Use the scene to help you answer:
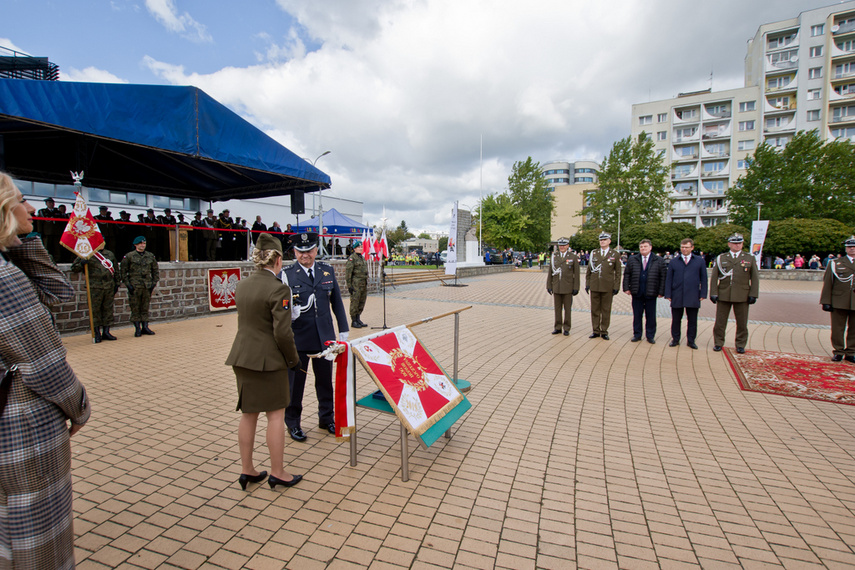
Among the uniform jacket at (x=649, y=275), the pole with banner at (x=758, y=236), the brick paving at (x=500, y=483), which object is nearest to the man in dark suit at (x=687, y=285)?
the uniform jacket at (x=649, y=275)

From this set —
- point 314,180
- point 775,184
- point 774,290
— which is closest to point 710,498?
point 314,180

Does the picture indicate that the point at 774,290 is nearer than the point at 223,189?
No

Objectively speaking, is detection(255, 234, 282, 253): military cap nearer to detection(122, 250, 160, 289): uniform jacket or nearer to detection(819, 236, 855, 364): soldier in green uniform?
detection(122, 250, 160, 289): uniform jacket

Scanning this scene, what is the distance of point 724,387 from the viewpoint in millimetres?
5570

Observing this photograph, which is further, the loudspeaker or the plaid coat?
the loudspeaker

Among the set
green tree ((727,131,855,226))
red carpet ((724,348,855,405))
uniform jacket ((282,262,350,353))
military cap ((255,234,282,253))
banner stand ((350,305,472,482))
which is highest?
green tree ((727,131,855,226))

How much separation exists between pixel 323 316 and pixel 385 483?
1.61 m

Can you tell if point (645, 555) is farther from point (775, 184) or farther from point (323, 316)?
point (775, 184)

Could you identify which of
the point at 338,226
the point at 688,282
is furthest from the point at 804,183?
the point at 338,226

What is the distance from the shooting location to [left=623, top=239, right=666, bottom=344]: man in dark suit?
323 inches

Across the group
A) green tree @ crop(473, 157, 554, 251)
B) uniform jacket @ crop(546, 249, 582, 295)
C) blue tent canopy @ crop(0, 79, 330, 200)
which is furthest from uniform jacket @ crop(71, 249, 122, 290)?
green tree @ crop(473, 157, 554, 251)

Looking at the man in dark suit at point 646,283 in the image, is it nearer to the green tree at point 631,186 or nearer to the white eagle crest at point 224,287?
the white eagle crest at point 224,287

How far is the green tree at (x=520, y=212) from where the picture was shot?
133 ft

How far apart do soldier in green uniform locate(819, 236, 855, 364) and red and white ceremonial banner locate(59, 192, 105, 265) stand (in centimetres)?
1314
